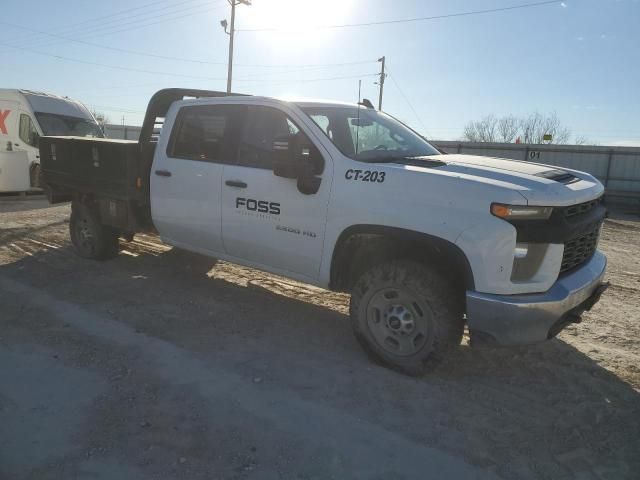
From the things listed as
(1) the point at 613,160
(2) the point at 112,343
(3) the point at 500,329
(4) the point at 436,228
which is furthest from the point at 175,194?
(1) the point at 613,160

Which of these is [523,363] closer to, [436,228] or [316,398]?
[436,228]

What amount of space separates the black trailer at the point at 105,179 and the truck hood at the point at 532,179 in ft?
10.1

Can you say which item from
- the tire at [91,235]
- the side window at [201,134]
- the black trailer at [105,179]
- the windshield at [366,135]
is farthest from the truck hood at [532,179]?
the tire at [91,235]

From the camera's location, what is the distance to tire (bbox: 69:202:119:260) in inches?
256

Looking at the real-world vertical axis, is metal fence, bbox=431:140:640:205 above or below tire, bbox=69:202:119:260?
above

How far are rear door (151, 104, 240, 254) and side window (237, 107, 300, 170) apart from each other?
20cm

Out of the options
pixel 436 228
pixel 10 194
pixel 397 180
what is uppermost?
pixel 397 180

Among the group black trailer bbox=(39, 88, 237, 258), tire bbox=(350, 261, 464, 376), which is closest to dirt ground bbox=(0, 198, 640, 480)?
tire bbox=(350, 261, 464, 376)

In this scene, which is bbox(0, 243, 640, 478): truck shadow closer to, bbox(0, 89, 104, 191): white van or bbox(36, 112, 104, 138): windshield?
bbox(0, 89, 104, 191): white van

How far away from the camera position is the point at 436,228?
337cm

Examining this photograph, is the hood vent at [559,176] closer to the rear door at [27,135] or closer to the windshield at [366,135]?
the windshield at [366,135]

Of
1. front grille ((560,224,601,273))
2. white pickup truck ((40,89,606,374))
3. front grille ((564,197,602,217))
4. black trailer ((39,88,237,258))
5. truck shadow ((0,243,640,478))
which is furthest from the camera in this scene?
black trailer ((39,88,237,258))

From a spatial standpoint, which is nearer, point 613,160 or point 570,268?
point 570,268

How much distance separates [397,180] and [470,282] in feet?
2.81
